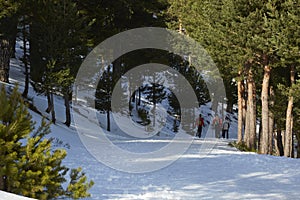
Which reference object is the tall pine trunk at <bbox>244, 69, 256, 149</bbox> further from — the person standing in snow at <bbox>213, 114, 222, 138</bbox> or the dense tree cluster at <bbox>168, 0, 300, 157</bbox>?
the person standing in snow at <bbox>213, 114, 222, 138</bbox>

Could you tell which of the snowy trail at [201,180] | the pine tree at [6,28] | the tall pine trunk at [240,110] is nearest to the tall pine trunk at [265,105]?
the tall pine trunk at [240,110]

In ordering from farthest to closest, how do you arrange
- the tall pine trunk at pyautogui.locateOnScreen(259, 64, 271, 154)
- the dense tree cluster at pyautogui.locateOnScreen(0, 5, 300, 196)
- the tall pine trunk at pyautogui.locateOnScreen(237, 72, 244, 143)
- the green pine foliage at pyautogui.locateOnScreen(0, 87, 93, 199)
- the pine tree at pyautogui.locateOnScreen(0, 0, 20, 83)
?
1. the tall pine trunk at pyautogui.locateOnScreen(237, 72, 244, 143)
2. the tall pine trunk at pyautogui.locateOnScreen(259, 64, 271, 154)
3. the pine tree at pyautogui.locateOnScreen(0, 0, 20, 83)
4. the dense tree cluster at pyautogui.locateOnScreen(0, 5, 300, 196)
5. the green pine foliage at pyautogui.locateOnScreen(0, 87, 93, 199)

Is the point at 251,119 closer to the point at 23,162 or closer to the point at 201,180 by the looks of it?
the point at 201,180

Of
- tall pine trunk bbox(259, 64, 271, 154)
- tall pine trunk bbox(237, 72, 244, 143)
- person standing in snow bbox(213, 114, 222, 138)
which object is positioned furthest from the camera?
person standing in snow bbox(213, 114, 222, 138)

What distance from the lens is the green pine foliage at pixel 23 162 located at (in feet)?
19.6

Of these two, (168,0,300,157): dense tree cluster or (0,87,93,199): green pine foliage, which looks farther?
(168,0,300,157): dense tree cluster

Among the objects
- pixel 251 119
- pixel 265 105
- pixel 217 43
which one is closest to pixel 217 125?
pixel 251 119

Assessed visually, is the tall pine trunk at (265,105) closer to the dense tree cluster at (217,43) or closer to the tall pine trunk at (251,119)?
the dense tree cluster at (217,43)

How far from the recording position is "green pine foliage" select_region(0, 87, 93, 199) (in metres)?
5.99

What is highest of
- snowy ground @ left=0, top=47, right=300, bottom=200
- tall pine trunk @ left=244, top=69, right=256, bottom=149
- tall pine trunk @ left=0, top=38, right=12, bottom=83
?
tall pine trunk @ left=0, top=38, right=12, bottom=83

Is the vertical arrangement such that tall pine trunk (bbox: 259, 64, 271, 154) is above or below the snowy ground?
above

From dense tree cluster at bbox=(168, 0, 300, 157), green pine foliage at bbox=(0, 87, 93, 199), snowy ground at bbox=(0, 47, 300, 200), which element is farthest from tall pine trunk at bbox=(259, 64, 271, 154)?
green pine foliage at bbox=(0, 87, 93, 199)

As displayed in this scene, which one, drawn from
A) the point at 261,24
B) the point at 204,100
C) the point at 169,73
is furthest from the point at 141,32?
the point at 261,24

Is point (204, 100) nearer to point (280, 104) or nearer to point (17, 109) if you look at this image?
point (280, 104)
